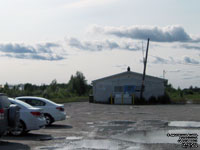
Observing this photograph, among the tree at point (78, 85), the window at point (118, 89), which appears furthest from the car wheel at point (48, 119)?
the tree at point (78, 85)

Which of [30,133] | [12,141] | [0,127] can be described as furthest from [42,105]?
[0,127]

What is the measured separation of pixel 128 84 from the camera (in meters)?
49.4

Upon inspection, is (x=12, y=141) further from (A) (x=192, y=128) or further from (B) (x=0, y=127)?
(A) (x=192, y=128)

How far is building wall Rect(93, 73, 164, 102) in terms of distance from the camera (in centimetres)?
4944

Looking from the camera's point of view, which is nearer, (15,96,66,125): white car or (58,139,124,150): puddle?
(58,139,124,150): puddle

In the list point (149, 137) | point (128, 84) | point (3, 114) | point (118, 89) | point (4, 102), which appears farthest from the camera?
point (118, 89)

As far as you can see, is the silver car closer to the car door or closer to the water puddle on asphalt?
the car door

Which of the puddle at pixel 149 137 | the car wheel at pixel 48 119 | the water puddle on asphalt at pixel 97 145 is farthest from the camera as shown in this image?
the car wheel at pixel 48 119

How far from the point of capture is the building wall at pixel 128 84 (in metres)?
49.4

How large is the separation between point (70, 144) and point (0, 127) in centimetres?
236

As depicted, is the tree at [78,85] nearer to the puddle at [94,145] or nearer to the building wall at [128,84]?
the building wall at [128,84]

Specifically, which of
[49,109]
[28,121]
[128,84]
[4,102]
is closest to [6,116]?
[4,102]

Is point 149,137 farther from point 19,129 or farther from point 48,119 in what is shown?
point 48,119

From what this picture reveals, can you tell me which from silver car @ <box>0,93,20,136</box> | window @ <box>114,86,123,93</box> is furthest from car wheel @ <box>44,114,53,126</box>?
window @ <box>114,86,123,93</box>
